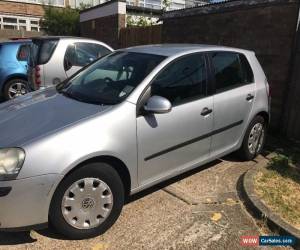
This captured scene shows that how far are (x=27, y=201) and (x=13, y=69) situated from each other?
715cm

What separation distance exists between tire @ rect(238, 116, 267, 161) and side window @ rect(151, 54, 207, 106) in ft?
4.01

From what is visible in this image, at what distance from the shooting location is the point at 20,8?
3250cm

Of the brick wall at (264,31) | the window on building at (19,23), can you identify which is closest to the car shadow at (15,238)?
the brick wall at (264,31)

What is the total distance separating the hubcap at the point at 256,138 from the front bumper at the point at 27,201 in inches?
123

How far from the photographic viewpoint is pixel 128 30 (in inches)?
560

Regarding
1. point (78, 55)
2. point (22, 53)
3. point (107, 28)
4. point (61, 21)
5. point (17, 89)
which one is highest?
point (61, 21)

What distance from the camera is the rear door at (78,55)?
787 centimetres

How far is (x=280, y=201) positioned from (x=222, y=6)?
17.0ft

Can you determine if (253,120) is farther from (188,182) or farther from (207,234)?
(207,234)

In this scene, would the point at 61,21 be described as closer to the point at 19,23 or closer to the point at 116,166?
the point at 19,23

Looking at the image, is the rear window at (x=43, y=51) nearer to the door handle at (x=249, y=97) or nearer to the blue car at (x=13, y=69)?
the blue car at (x=13, y=69)

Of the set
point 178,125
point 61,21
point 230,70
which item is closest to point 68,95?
point 178,125

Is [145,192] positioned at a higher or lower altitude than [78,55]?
lower

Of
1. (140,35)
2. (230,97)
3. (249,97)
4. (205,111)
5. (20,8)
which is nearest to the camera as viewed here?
(205,111)
